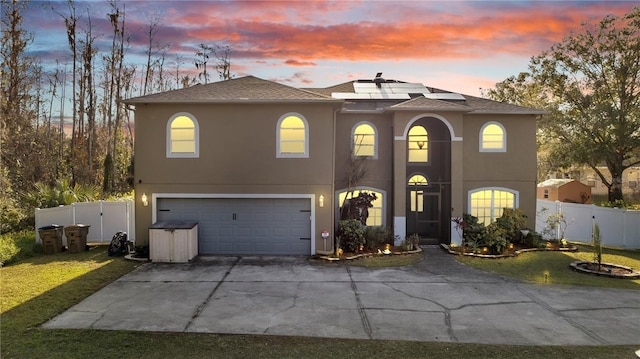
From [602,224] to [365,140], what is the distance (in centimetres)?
1001

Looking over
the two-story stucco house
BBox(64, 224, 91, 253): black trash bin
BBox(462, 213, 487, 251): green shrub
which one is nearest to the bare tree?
the two-story stucco house

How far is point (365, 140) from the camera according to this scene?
609 inches

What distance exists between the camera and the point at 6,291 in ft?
30.8

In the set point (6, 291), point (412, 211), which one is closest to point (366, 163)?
point (412, 211)

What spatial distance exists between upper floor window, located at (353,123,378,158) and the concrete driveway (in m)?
5.28

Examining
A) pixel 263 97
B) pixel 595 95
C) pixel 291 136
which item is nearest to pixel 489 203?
pixel 291 136

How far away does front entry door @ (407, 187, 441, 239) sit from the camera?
1625cm

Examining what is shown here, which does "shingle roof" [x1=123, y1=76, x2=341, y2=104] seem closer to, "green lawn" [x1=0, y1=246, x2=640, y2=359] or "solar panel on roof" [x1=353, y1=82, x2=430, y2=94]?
"solar panel on roof" [x1=353, y1=82, x2=430, y2=94]

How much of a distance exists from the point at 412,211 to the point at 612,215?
7572 millimetres

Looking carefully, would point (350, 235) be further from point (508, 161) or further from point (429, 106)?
point (508, 161)

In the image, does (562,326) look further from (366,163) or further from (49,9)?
(49,9)

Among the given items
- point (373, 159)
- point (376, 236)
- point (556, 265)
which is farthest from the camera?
point (373, 159)

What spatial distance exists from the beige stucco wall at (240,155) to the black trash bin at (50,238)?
11.2ft

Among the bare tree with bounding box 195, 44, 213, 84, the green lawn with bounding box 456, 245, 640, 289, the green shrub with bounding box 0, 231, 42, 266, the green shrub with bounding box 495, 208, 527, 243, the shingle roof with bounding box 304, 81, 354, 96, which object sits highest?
the bare tree with bounding box 195, 44, 213, 84
